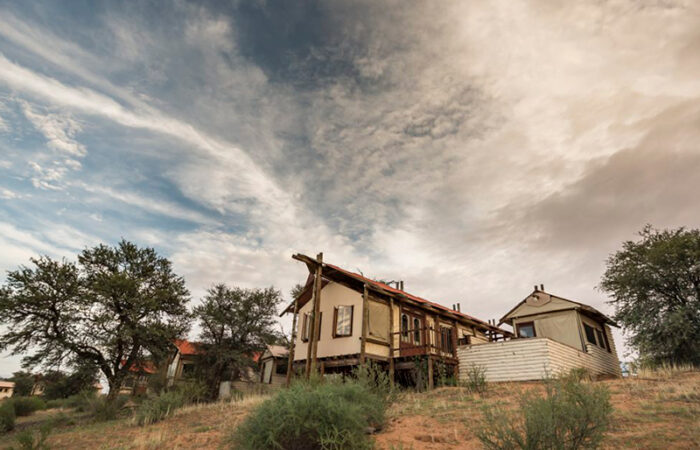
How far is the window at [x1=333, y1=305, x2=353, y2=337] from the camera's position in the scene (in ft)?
54.6

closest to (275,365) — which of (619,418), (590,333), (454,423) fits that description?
(590,333)

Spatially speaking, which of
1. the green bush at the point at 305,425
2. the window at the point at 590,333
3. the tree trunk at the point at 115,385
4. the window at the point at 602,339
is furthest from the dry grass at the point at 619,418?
the tree trunk at the point at 115,385

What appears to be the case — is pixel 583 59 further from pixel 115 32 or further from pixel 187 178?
pixel 187 178

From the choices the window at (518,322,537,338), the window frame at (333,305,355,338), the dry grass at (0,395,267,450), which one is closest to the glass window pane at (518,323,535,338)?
the window at (518,322,537,338)

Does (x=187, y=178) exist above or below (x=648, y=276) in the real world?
above

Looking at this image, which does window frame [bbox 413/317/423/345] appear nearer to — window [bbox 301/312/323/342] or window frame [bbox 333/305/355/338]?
window frame [bbox 333/305/355/338]

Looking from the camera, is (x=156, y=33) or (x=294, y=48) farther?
(x=294, y=48)

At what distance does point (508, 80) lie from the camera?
12.6 meters

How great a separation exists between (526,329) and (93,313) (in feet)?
78.6

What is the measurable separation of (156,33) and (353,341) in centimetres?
1441

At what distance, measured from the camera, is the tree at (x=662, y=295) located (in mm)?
17766

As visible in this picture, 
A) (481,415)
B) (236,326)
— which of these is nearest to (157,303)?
(236,326)

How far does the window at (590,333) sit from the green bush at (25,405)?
3745cm

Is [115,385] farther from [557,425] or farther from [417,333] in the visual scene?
[557,425]
